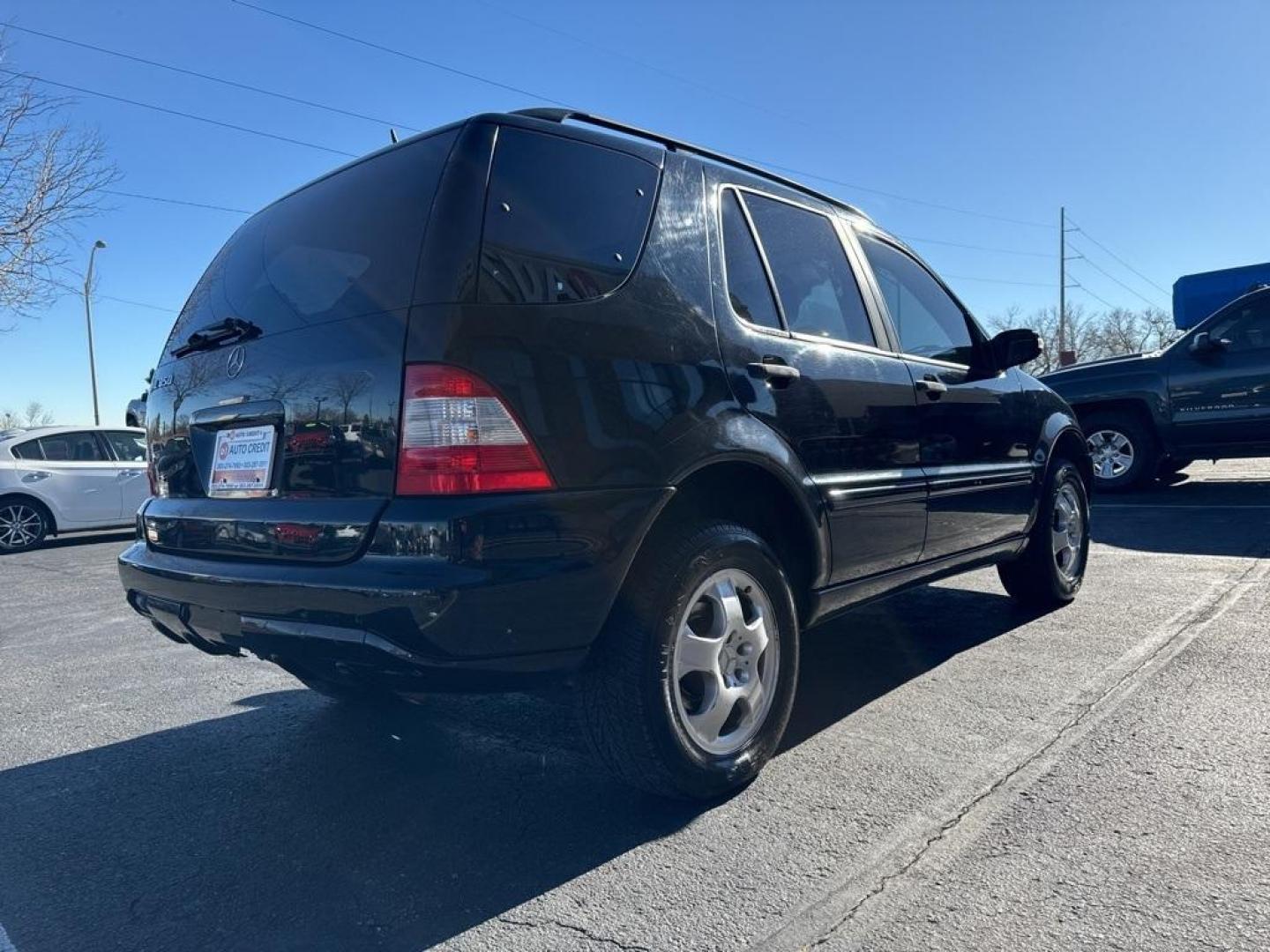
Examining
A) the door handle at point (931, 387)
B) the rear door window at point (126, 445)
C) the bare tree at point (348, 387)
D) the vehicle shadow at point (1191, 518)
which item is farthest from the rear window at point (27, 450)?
the vehicle shadow at point (1191, 518)

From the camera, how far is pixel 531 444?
6.65 feet

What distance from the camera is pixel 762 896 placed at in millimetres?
1981

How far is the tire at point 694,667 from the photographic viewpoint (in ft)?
7.29

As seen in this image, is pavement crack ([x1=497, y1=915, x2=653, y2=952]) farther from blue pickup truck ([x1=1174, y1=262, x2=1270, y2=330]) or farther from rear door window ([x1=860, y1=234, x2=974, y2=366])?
blue pickup truck ([x1=1174, y1=262, x2=1270, y2=330])

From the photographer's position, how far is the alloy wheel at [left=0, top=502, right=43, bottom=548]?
32.8ft

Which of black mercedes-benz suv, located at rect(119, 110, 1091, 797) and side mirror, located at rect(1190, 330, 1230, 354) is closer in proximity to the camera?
black mercedes-benz suv, located at rect(119, 110, 1091, 797)

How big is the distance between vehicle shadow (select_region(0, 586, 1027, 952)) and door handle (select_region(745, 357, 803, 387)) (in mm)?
1143

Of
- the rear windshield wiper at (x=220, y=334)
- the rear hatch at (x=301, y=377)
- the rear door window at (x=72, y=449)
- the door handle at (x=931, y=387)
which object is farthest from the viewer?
the rear door window at (x=72, y=449)

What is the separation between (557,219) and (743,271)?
0.76 meters

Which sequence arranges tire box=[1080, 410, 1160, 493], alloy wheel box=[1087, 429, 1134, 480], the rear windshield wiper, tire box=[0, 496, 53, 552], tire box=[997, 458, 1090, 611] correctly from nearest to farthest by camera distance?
the rear windshield wiper, tire box=[997, 458, 1090, 611], tire box=[1080, 410, 1160, 493], alloy wheel box=[1087, 429, 1134, 480], tire box=[0, 496, 53, 552]

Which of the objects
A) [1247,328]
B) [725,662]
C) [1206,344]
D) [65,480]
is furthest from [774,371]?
[65,480]

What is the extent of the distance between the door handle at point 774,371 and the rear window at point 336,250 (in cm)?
103

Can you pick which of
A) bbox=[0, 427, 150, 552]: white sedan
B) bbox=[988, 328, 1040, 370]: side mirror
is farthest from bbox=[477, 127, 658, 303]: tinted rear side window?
bbox=[0, 427, 150, 552]: white sedan

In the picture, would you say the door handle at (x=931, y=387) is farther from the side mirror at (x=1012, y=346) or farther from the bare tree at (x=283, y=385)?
the bare tree at (x=283, y=385)
